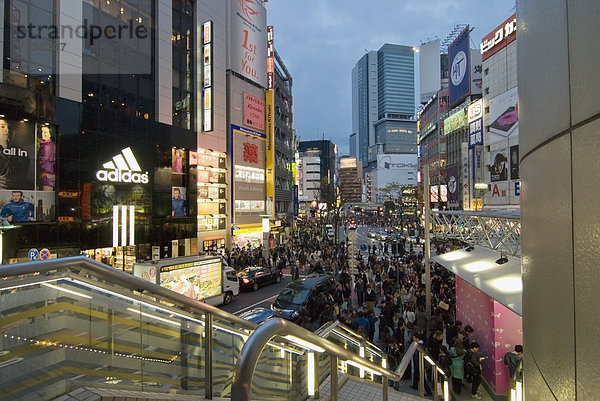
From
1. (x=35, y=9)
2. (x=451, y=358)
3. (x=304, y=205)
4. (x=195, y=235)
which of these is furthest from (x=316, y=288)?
(x=304, y=205)

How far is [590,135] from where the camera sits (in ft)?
6.93

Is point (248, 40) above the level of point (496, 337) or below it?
above

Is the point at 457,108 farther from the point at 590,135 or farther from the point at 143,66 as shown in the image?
the point at 590,135

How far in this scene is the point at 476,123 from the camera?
166 ft

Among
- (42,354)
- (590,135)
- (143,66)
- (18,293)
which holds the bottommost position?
(42,354)

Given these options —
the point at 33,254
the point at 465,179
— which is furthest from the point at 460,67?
the point at 33,254

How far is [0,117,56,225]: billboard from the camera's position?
19266 mm

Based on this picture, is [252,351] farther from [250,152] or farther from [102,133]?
[250,152]

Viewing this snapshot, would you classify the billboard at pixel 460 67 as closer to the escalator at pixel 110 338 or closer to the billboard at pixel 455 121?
the billboard at pixel 455 121

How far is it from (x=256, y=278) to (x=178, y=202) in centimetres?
1132

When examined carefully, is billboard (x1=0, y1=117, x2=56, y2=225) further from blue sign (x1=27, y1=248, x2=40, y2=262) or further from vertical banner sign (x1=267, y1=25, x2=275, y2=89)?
vertical banner sign (x1=267, y1=25, x2=275, y2=89)

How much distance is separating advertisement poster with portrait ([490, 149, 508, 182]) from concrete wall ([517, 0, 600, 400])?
48283 millimetres

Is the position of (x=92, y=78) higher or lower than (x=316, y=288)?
higher

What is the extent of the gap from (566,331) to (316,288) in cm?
1535
